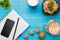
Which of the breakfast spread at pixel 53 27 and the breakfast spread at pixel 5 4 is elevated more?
the breakfast spread at pixel 5 4

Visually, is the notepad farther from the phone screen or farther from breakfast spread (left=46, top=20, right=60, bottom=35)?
breakfast spread (left=46, top=20, right=60, bottom=35)

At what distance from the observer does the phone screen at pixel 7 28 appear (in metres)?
2.04

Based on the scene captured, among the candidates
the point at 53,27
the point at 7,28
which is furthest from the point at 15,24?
the point at 53,27

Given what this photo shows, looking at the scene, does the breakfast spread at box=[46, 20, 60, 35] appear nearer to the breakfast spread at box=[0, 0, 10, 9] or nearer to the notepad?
the notepad

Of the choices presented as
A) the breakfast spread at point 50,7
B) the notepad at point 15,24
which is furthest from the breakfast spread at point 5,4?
the breakfast spread at point 50,7

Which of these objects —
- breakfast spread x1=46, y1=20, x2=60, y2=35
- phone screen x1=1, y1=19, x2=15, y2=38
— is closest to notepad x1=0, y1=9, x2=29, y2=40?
phone screen x1=1, y1=19, x2=15, y2=38

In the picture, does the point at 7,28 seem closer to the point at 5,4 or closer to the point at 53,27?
the point at 5,4

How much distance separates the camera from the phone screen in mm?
2043

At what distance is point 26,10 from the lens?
6.81ft

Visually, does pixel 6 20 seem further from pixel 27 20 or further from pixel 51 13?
pixel 51 13

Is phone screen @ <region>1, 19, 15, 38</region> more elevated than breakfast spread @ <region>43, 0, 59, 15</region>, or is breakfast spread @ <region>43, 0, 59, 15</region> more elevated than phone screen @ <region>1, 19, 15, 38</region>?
breakfast spread @ <region>43, 0, 59, 15</region>

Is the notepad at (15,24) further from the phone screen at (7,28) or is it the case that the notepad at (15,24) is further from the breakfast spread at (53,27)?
the breakfast spread at (53,27)

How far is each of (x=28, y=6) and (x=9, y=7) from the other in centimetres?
14

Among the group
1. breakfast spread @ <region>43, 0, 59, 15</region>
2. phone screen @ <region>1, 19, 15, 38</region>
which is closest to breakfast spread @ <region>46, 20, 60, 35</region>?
breakfast spread @ <region>43, 0, 59, 15</region>
